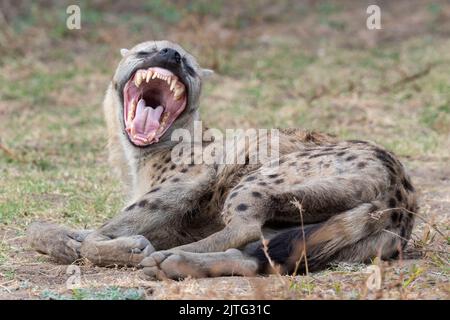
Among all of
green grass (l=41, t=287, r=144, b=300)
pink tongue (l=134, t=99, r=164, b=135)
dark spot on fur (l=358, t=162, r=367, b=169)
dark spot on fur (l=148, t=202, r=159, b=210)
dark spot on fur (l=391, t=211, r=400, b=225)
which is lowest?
green grass (l=41, t=287, r=144, b=300)

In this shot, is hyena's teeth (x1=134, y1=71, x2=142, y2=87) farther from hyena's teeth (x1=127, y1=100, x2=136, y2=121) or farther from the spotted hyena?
hyena's teeth (x1=127, y1=100, x2=136, y2=121)

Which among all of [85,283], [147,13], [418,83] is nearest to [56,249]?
[85,283]

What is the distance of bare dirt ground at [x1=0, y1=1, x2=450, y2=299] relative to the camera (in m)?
4.06

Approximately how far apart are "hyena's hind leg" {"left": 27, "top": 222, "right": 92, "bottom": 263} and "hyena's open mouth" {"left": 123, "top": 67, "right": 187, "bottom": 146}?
75 cm

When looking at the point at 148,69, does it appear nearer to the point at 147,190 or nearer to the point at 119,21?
the point at 147,190

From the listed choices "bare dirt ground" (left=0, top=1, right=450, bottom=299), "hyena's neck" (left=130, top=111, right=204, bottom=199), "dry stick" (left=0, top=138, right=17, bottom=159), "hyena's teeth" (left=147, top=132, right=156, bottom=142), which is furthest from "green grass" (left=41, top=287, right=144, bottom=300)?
"dry stick" (left=0, top=138, right=17, bottom=159)

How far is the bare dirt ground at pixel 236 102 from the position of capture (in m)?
4.06

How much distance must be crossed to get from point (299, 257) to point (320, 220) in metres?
0.23

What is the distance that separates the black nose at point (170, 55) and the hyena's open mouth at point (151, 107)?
0.07 meters

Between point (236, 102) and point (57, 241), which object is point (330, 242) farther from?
point (236, 102)

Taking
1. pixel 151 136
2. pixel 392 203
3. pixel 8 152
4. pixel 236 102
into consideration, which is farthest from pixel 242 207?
pixel 236 102

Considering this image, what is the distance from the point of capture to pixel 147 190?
5.11 meters

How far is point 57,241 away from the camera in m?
4.59

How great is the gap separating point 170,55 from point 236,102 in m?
4.05
